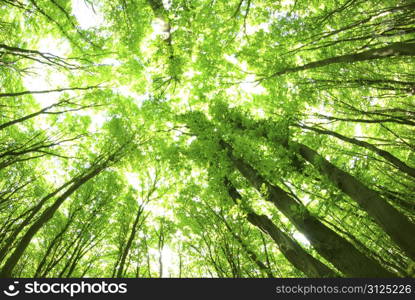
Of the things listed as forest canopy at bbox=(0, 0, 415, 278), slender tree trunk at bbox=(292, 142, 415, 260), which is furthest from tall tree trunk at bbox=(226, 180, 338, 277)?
slender tree trunk at bbox=(292, 142, 415, 260)

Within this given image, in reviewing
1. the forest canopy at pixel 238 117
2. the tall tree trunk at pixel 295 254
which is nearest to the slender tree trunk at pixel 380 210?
the forest canopy at pixel 238 117

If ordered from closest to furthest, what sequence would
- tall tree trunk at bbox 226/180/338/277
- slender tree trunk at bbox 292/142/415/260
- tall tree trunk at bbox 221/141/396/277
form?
1. slender tree trunk at bbox 292/142/415/260
2. tall tree trunk at bbox 221/141/396/277
3. tall tree trunk at bbox 226/180/338/277

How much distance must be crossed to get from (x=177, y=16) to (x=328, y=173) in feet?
15.1

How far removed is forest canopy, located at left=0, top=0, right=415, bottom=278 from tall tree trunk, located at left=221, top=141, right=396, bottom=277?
0.02 metres

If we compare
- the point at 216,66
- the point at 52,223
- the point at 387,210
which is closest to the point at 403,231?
the point at 387,210

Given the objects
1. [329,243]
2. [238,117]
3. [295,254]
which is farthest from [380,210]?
[238,117]

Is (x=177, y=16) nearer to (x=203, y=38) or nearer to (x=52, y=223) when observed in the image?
(x=203, y=38)

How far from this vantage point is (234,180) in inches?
225

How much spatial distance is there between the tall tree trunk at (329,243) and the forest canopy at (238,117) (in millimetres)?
18

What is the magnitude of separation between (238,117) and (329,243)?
3.80 metres

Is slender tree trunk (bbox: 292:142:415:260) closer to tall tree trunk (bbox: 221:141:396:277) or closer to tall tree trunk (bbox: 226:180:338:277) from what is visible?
tall tree trunk (bbox: 221:141:396:277)

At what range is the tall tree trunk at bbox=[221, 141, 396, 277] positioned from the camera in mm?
2920

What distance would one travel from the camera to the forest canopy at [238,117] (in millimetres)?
3416

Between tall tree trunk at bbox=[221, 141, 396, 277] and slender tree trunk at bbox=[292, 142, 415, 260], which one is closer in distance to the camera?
slender tree trunk at bbox=[292, 142, 415, 260]
